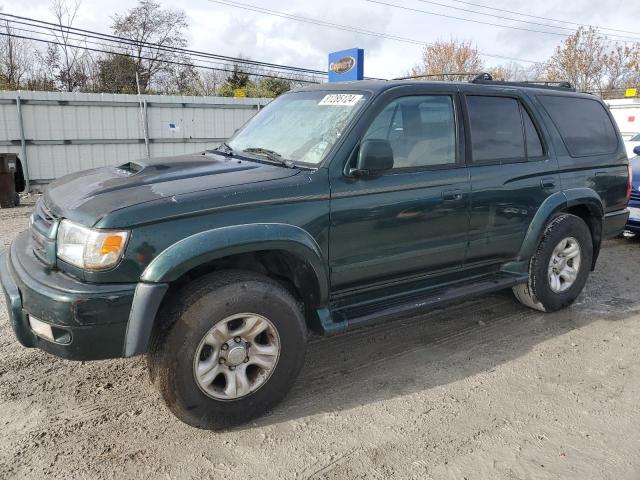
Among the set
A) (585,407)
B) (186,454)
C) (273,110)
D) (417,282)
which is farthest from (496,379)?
(273,110)

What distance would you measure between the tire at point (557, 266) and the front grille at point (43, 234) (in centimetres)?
366

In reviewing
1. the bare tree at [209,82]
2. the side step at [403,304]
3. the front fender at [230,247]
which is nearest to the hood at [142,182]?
the front fender at [230,247]

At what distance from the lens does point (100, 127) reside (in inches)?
500

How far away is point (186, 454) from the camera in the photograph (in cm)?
269

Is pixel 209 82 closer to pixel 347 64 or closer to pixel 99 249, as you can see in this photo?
pixel 347 64

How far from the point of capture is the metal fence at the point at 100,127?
11.6 m

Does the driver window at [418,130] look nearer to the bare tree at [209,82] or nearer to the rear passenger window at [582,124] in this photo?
the rear passenger window at [582,124]

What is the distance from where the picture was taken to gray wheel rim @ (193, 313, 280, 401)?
9.10 ft

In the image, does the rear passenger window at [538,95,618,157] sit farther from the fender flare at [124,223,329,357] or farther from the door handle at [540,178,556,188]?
the fender flare at [124,223,329,357]

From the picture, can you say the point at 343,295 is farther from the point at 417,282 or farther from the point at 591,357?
the point at 591,357

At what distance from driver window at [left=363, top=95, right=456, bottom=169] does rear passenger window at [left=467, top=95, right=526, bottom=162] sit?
0.23 metres

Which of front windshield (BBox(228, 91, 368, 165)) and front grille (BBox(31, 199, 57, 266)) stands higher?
front windshield (BBox(228, 91, 368, 165))

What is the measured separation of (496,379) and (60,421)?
2.77 m

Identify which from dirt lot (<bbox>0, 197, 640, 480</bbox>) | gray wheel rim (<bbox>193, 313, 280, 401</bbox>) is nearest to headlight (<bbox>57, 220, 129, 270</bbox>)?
gray wheel rim (<bbox>193, 313, 280, 401</bbox>)
